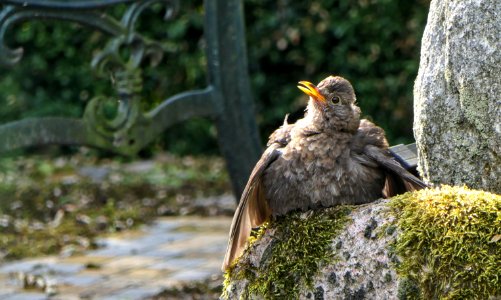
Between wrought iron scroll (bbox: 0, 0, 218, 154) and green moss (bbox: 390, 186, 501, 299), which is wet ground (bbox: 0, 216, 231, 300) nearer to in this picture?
wrought iron scroll (bbox: 0, 0, 218, 154)

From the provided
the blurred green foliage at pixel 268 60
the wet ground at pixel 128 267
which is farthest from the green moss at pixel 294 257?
the blurred green foliage at pixel 268 60

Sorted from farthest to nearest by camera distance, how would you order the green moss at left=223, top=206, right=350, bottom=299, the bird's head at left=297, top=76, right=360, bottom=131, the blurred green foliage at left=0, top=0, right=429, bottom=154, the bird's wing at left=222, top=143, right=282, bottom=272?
1. the blurred green foliage at left=0, top=0, right=429, bottom=154
2. the bird's head at left=297, top=76, right=360, bottom=131
3. the bird's wing at left=222, top=143, right=282, bottom=272
4. the green moss at left=223, top=206, right=350, bottom=299

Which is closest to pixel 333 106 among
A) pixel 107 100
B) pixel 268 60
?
pixel 107 100

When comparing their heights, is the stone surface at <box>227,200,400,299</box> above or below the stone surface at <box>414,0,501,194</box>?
below

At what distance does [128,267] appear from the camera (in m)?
6.16

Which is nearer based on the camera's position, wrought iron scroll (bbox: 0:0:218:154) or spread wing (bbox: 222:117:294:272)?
spread wing (bbox: 222:117:294:272)

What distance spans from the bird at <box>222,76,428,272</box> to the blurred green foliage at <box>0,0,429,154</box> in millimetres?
4585

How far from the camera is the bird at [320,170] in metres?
2.83

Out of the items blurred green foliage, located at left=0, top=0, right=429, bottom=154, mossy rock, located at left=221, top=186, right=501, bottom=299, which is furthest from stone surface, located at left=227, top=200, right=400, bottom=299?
blurred green foliage, located at left=0, top=0, right=429, bottom=154

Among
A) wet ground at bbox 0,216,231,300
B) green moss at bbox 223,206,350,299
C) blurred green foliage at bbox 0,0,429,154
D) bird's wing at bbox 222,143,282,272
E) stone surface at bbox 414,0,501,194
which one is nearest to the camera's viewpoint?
green moss at bbox 223,206,350,299

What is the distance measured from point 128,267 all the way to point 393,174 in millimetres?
3472

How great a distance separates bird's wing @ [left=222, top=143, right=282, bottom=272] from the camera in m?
2.80

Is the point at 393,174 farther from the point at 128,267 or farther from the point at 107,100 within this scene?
the point at 128,267

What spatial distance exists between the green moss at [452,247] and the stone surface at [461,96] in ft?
1.03
